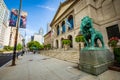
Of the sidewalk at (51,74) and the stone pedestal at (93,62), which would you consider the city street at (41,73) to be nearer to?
the sidewalk at (51,74)

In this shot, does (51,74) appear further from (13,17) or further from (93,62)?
(13,17)

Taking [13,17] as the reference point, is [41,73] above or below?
below

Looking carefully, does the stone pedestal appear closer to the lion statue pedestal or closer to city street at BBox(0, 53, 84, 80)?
the lion statue pedestal

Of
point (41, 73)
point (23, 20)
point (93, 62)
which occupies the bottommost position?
point (41, 73)

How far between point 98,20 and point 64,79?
63.7ft

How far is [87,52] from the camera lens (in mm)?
5152

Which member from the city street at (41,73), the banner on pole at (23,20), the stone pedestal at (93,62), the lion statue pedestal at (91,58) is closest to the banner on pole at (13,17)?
the banner on pole at (23,20)

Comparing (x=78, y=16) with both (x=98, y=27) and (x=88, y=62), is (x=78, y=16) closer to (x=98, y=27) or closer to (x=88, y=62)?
(x=98, y=27)

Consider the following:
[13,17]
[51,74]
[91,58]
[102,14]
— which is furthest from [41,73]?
[102,14]

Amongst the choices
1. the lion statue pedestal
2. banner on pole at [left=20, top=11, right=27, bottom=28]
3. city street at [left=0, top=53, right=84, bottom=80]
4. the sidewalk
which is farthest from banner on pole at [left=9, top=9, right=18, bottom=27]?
the lion statue pedestal

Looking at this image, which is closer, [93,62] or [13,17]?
[93,62]

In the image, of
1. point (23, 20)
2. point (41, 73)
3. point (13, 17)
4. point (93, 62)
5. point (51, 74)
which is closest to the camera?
point (93, 62)

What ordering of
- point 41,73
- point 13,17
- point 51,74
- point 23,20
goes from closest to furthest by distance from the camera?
point 51,74 < point 41,73 < point 13,17 < point 23,20

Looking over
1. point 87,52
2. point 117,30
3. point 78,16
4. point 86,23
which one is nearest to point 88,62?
point 87,52
